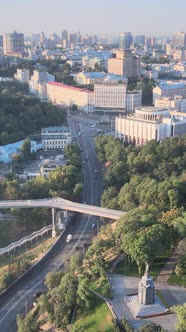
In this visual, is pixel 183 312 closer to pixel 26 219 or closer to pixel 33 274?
pixel 33 274

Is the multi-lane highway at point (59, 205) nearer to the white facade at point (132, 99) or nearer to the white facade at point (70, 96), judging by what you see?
the white facade at point (132, 99)

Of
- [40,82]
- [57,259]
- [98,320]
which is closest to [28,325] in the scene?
[98,320]

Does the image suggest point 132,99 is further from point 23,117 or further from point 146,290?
point 146,290

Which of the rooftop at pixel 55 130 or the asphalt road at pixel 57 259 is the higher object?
the rooftop at pixel 55 130

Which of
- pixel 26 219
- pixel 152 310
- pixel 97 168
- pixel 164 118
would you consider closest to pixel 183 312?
pixel 152 310

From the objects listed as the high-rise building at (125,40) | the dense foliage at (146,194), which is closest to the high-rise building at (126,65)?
the dense foliage at (146,194)

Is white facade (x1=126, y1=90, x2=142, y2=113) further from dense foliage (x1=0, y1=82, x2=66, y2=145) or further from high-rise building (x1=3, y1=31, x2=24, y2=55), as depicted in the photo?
high-rise building (x1=3, y1=31, x2=24, y2=55)

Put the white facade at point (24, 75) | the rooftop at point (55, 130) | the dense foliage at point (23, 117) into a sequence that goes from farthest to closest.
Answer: the white facade at point (24, 75)
the rooftop at point (55, 130)
the dense foliage at point (23, 117)
